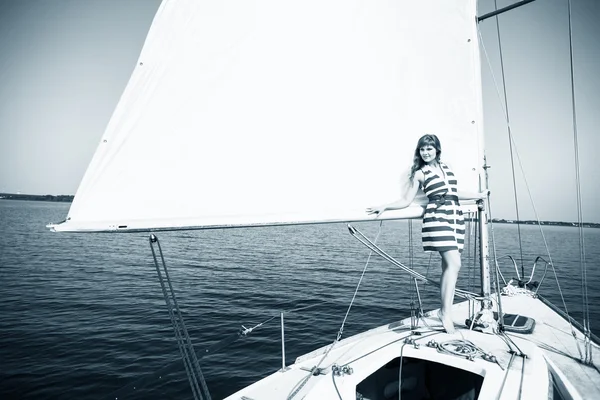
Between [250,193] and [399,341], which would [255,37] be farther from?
[399,341]

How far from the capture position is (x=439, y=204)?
11.6 feet

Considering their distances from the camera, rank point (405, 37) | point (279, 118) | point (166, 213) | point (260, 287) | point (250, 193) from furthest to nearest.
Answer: point (260, 287) → point (405, 37) → point (279, 118) → point (250, 193) → point (166, 213)

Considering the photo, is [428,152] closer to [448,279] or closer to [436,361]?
[448,279]

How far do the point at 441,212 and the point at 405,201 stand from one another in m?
0.46

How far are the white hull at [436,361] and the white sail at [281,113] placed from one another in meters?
1.46

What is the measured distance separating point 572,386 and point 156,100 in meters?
4.25

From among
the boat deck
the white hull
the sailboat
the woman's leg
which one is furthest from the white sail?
the boat deck

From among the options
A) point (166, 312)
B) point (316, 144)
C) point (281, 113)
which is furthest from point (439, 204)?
point (166, 312)

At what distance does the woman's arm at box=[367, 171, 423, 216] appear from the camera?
313 cm

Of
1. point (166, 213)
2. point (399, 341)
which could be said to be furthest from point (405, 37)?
point (399, 341)

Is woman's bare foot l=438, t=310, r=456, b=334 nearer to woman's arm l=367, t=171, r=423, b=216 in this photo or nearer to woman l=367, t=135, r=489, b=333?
woman l=367, t=135, r=489, b=333

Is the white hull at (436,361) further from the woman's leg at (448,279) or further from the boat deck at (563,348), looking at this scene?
the woman's leg at (448,279)

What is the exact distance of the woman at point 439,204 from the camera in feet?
11.6

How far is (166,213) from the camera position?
227cm
